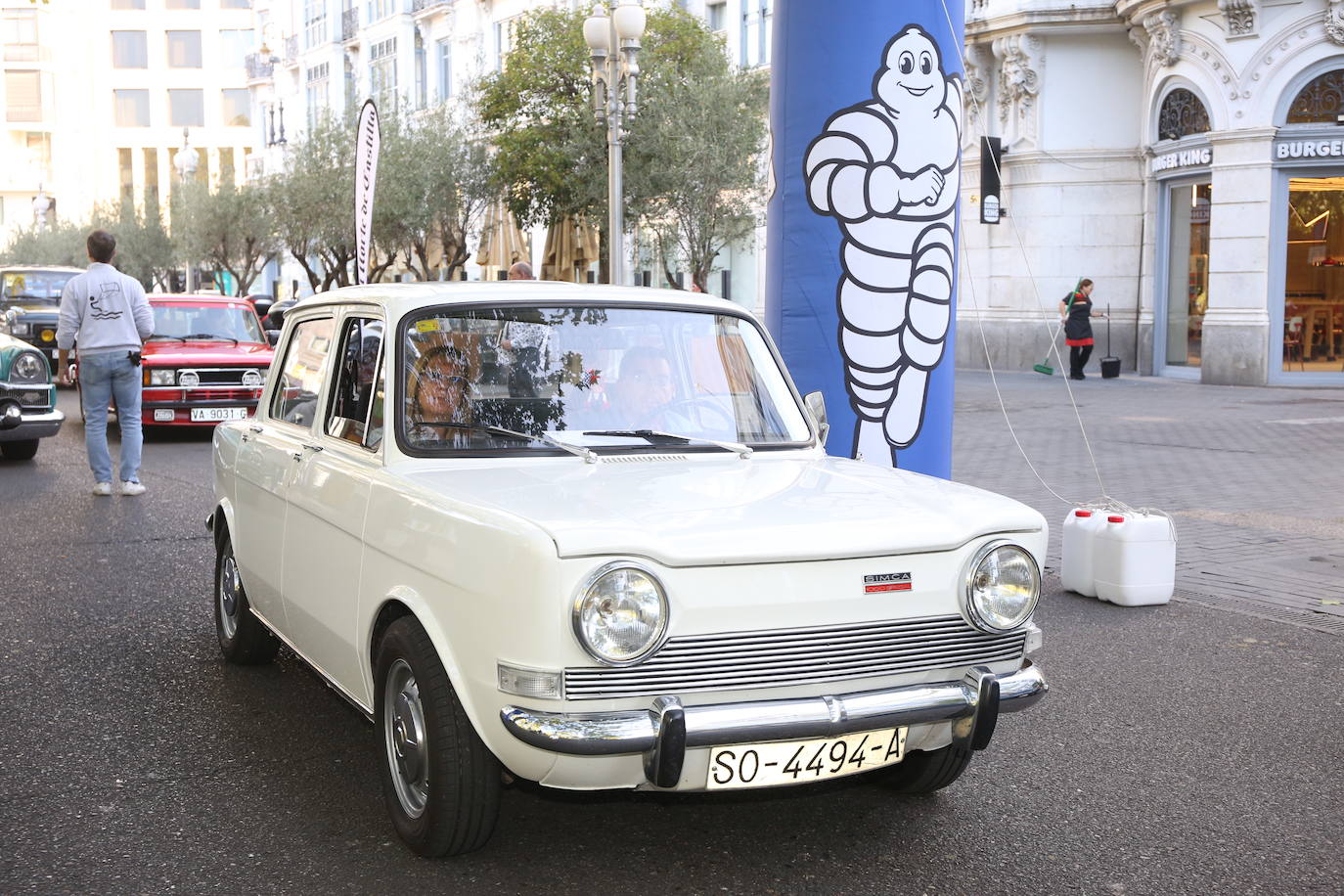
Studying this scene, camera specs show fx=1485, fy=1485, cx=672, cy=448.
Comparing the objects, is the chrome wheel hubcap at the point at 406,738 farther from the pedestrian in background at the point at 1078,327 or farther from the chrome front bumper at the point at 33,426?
the pedestrian in background at the point at 1078,327

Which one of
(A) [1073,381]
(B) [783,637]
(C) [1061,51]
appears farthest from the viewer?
(C) [1061,51]

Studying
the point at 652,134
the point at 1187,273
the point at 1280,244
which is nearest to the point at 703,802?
the point at 1280,244

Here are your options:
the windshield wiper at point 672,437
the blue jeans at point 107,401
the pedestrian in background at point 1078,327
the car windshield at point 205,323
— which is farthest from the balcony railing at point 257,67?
the windshield wiper at point 672,437

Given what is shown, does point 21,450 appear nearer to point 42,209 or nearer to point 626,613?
point 626,613

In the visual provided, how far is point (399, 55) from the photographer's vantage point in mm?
52625

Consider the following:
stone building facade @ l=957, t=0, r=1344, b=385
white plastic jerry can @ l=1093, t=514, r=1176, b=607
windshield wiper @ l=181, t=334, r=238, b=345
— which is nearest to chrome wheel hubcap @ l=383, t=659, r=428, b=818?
white plastic jerry can @ l=1093, t=514, r=1176, b=607

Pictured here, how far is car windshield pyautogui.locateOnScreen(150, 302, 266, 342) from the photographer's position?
16.5 m

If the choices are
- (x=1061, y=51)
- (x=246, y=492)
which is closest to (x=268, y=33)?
(x=1061, y=51)

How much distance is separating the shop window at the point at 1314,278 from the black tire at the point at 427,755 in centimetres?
2136

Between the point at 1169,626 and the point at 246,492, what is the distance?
4.20 m

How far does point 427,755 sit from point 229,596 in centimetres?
263

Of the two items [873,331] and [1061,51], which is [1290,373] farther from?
[873,331]

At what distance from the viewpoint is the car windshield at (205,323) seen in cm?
1645

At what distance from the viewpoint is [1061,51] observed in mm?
26969
